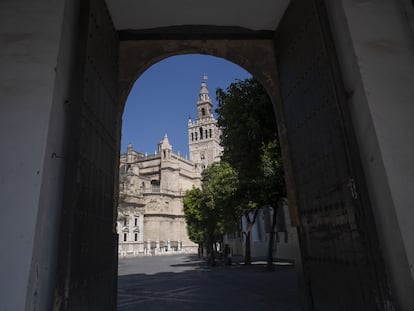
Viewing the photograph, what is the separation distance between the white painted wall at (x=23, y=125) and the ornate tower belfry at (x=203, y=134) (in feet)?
238

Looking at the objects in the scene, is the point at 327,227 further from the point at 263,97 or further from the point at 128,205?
the point at 128,205

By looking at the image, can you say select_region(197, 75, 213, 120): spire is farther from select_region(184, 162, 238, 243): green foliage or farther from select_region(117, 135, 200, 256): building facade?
select_region(184, 162, 238, 243): green foliage

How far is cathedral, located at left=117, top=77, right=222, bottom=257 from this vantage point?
164ft

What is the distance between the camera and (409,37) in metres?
3.24

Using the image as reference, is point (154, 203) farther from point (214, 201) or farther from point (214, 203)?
point (214, 201)

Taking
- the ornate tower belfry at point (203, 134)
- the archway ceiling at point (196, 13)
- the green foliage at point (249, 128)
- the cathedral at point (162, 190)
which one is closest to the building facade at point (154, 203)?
the cathedral at point (162, 190)

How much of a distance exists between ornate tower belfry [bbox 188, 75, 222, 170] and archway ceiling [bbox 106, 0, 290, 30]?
70.4 metres

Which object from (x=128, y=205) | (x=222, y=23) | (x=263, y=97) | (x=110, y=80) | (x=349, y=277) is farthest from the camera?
(x=128, y=205)

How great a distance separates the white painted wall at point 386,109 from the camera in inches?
105

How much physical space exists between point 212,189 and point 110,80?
55.9 feet

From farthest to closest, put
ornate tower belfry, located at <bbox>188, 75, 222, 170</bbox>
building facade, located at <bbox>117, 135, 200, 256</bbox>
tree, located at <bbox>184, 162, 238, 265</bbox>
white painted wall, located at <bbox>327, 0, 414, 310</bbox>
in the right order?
ornate tower belfry, located at <bbox>188, 75, 222, 170</bbox>, building facade, located at <bbox>117, 135, 200, 256</bbox>, tree, located at <bbox>184, 162, 238, 265</bbox>, white painted wall, located at <bbox>327, 0, 414, 310</bbox>

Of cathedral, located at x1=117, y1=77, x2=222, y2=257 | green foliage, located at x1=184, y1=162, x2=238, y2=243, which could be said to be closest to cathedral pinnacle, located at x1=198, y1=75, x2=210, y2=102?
cathedral, located at x1=117, y1=77, x2=222, y2=257

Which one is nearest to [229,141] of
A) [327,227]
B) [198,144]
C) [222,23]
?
[222,23]

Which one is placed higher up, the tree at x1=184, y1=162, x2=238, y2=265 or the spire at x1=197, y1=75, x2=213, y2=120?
the spire at x1=197, y1=75, x2=213, y2=120
